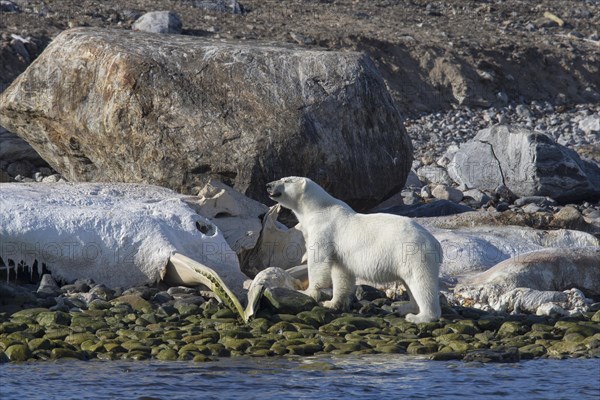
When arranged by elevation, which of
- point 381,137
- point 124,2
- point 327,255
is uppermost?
point 124,2

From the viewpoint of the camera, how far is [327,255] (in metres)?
9.24

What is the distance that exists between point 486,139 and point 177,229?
8.57m

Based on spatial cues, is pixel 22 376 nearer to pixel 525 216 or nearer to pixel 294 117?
pixel 294 117

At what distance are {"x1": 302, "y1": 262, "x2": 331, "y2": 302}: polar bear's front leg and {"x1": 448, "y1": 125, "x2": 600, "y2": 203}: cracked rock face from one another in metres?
7.99

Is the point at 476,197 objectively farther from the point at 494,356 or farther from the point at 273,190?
the point at 494,356

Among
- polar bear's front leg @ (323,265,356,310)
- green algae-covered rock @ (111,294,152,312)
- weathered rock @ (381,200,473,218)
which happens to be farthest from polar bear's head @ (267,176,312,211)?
weathered rock @ (381,200,473,218)

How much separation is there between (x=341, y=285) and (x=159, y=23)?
15.2 meters

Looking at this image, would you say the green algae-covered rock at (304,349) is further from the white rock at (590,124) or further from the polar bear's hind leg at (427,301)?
the white rock at (590,124)

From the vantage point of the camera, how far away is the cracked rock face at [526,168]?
16.7 meters

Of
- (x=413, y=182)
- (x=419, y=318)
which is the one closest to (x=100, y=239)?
(x=419, y=318)

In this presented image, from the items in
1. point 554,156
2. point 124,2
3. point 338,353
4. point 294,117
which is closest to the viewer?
point 338,353

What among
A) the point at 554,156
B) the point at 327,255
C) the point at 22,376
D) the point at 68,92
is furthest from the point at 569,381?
the point at 554,156

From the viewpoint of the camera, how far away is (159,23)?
2353cm

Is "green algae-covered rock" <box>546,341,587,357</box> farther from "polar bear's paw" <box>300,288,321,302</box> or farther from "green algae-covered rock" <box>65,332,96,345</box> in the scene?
"green algae-covered rock" <box>65,332,96,345</box>
